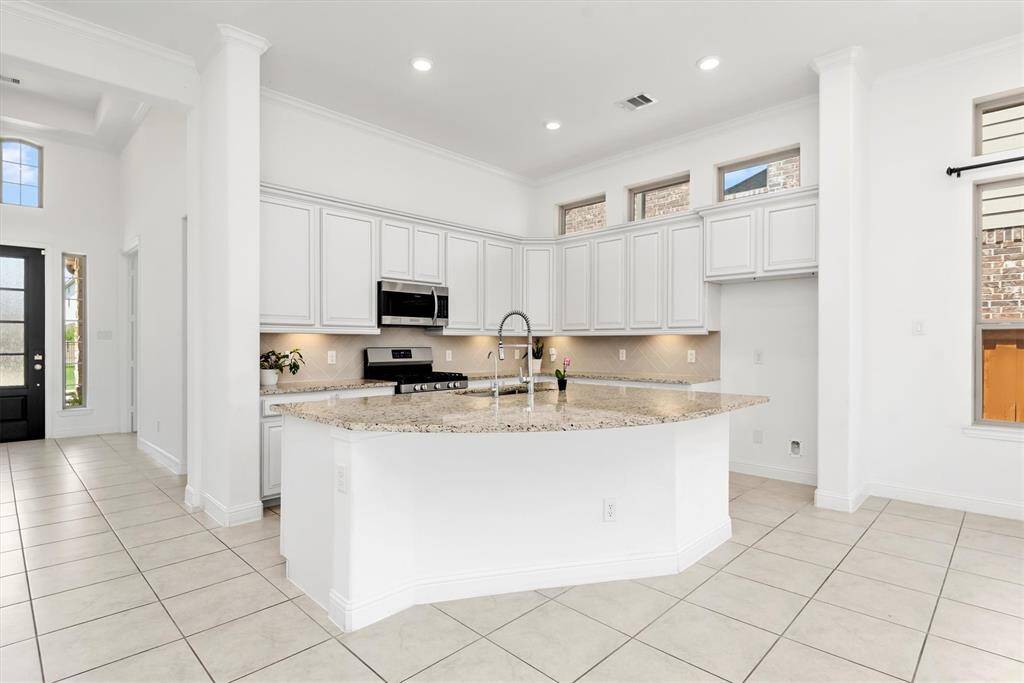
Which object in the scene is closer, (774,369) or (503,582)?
(503,582)

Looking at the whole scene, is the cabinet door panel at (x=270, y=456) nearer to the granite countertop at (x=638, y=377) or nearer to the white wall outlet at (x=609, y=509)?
the granite countertop at (x=638, y=377)

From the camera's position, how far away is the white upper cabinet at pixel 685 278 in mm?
4961

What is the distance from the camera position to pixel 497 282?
5.86 metres

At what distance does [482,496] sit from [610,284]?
11.9 feet

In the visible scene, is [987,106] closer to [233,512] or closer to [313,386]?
[313,386]

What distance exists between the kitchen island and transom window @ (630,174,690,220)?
3.15 m

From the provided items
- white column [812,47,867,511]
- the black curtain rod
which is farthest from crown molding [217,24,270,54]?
the black curtain rod

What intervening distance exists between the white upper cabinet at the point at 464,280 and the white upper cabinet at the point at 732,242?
2335 millimetres

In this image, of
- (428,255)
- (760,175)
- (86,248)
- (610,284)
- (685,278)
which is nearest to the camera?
(760,175)

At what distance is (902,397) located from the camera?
4.09m

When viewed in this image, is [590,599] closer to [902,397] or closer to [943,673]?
[943,673]

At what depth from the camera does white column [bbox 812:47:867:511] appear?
3.86 metres

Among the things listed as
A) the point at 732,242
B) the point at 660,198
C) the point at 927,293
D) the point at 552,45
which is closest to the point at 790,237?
the point at 732,242

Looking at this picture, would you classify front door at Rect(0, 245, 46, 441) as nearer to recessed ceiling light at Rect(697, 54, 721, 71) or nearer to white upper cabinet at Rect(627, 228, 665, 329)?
white upper cabinet at Rect(627, 228, 665, 329)
